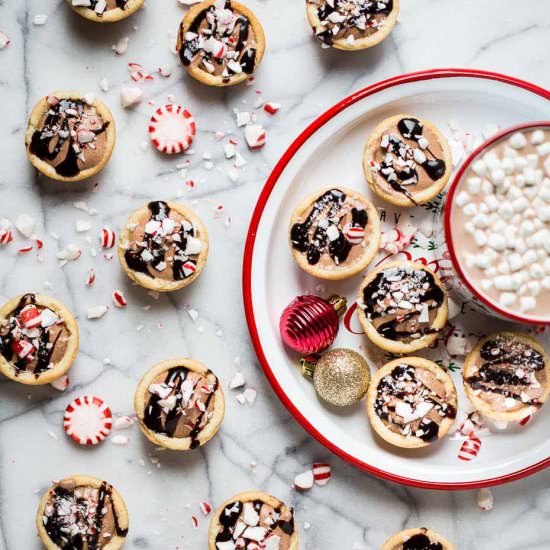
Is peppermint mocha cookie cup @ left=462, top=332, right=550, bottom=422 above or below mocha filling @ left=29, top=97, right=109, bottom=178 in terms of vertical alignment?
below

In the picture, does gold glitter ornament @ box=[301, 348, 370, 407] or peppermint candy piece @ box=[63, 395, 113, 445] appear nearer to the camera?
gold glitter ornament @ box=[301, 348, 370, 407]

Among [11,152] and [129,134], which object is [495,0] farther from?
[11,152]

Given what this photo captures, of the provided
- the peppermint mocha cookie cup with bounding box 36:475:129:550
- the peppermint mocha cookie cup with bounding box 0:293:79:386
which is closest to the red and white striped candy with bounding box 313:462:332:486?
the peppermint mocha cookie cup with bounding box 36:475:129:550

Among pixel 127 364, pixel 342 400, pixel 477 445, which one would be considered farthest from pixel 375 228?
pixel 127 364

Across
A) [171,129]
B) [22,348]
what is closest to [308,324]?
[171,129]

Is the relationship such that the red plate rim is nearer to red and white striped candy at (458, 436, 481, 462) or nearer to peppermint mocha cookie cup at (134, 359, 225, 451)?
red and white striped candy at (458, 436, 481, 462)

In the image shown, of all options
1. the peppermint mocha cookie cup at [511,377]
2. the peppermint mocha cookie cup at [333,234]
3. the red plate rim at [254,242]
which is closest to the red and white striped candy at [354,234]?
the peppermint mocha cookie cup at [333,234]

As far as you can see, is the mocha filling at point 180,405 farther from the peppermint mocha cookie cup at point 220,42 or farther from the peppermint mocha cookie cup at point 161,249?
the peppermint mocha cookie cup at point 220,42

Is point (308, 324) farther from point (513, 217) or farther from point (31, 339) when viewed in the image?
point (31, 339)
